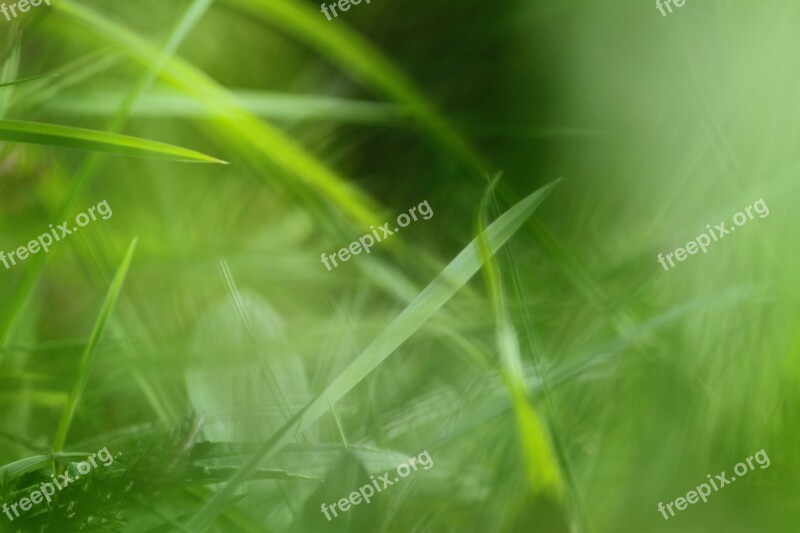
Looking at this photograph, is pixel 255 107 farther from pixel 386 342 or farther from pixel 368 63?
pixel 386 342

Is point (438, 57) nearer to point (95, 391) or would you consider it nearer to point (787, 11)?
point (787, 11)

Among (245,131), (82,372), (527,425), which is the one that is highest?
(245,131)

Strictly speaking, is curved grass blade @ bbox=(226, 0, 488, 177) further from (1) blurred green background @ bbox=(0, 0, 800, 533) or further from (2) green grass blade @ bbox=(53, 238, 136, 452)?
(2) green grass blade @ bbox=(53, 238, 136, 452)

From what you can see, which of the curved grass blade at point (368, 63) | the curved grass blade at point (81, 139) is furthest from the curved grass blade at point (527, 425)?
the curved grass blade at point (81, 139)

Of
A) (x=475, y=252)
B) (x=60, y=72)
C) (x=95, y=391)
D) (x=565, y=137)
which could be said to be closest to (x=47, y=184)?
(x=60, y=72)

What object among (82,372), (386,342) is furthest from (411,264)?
(82,372)

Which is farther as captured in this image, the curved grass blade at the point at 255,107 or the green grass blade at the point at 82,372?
the curved grass blade at the point at 255,107

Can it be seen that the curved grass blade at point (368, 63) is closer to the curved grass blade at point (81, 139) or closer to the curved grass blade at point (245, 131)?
the curved grass blade at point (245, 131)

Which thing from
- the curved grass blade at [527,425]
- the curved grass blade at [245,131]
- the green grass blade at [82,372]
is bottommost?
the curved grass blade at [527,425]
